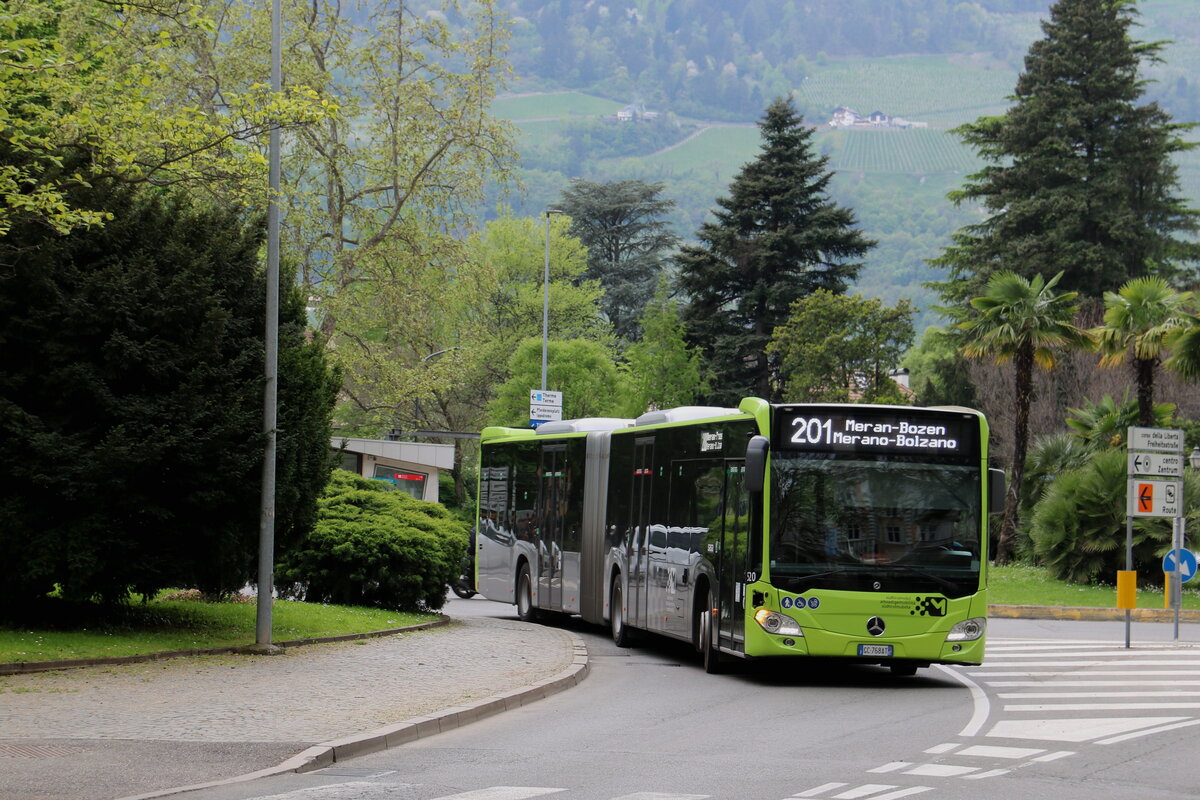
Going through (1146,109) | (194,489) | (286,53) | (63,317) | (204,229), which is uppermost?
(1146,109)

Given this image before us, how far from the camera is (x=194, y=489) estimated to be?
17.7 metres

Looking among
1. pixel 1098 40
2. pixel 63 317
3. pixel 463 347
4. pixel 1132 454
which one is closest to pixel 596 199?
pixel 1098 40

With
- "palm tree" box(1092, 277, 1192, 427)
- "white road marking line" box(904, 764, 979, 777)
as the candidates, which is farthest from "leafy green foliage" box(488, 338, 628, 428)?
"white road marking line" box(904, 764, 979, 777)

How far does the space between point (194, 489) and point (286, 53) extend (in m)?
18.9

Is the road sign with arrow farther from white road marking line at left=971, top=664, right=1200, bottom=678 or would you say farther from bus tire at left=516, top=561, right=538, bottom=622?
bus tire at left=516, top=561, right=538, bottom=622

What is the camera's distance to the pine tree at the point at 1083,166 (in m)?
64.8

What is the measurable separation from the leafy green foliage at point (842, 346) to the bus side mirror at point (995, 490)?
137 feet

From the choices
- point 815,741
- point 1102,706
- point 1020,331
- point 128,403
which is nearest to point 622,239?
point 1020,331

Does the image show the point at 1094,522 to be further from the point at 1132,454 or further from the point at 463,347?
the point at 463,347

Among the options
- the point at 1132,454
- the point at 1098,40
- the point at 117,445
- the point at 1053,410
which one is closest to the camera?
the point at 117,445

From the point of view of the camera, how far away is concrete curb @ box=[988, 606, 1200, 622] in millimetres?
30234

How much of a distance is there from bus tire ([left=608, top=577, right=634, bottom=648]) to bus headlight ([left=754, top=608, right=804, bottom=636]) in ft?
20.2

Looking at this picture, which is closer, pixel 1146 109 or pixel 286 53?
pixel 286 53

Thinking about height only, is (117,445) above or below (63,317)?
below
